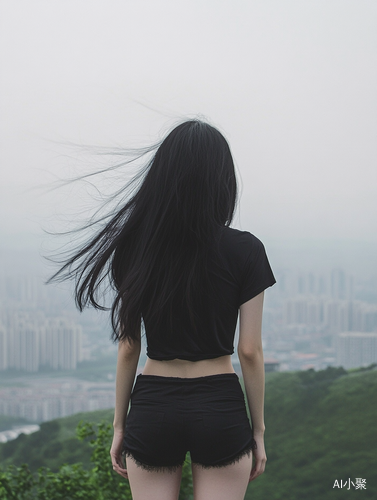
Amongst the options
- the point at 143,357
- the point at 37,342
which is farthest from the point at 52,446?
the point at 143,357

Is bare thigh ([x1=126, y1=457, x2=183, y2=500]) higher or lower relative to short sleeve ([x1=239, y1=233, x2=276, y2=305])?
lower

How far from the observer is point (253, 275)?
1.19 m

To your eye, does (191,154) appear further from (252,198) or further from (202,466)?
(252,198)

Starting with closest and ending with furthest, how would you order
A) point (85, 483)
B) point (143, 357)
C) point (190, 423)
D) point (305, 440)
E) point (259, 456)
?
point (190, 423) → point (259, 456) → point (85, 483) → point (305, 440) → point (143, 357)

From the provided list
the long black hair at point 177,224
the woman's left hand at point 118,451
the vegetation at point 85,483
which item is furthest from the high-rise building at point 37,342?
the long black hair at point 177,224

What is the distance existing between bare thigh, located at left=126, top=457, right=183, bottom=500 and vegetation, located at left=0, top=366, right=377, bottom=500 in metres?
1.73

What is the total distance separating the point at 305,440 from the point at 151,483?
193 centimetres

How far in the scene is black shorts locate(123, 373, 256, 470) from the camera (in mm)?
1136

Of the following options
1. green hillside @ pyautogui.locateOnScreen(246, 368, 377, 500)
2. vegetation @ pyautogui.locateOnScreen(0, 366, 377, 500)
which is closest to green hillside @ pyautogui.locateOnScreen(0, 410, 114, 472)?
vegetation @ pyautogui.locateOnScreen(0, 366, 377, 500)

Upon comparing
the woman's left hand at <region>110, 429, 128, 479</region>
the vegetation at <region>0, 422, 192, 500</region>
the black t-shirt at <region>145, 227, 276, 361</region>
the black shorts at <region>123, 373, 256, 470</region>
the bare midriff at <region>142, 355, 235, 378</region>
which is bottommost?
the vegetation at <region>0, 422, 192, 500</region>

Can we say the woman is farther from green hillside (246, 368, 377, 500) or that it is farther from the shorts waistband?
green hillside (246, 368, 377, 500)

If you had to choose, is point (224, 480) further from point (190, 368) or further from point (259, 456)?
point (190, 368)

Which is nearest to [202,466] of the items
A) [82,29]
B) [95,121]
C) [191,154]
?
[191,154]

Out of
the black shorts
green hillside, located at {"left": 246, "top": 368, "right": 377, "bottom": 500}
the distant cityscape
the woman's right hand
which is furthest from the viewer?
the distant cityscape
